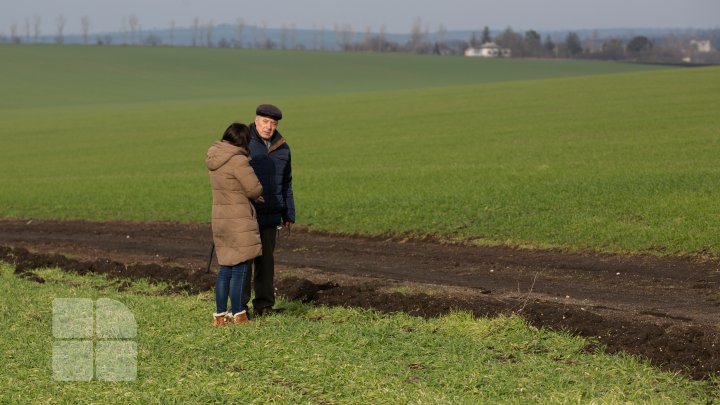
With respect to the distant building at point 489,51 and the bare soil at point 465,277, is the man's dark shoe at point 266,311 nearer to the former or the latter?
the bare soil at point 465,277

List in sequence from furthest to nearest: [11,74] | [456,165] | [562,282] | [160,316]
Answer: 1. [11,74]
2. [456,165]
3. [562,282]
4. [160,316]

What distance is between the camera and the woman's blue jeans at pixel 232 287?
10.3 meters

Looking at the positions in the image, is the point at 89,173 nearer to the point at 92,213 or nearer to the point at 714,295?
the point at 92,213

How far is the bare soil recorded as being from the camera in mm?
9570

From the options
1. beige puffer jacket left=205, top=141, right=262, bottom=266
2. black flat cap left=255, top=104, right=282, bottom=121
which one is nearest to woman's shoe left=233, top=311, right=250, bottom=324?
beige puffer jacket left=205, top=141, right=262, bottom=266

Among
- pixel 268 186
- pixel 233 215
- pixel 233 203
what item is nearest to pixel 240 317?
pixel 233 215

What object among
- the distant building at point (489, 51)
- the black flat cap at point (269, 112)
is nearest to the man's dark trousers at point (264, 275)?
the black flat cap at point (269, 112)

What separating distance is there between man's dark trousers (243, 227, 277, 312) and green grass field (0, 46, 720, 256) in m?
6.48

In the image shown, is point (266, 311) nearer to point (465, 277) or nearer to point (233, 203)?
point (233, 203)

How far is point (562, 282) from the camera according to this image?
1322 cm

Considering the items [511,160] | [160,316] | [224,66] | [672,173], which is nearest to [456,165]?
[511,160]

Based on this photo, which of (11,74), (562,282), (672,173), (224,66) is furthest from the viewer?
(224,66)

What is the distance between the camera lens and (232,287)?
34.0 ft

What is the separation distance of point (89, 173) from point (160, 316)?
22709 millimetres
